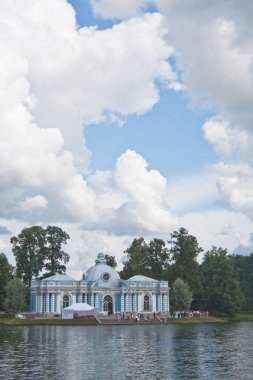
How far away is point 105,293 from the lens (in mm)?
100938

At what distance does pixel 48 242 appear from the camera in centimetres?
11031

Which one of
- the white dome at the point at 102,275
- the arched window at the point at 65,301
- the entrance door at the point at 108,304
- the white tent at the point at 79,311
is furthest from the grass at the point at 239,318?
the arched window at the point at 65,301

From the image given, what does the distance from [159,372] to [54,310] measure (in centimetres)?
7269

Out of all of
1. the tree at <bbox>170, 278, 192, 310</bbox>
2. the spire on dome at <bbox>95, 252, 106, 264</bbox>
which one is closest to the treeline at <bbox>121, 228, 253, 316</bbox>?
the tree at <bbox>170, 278, 192, 310</bbox>

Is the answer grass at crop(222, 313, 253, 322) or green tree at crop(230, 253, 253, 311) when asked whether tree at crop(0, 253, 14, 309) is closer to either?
grass at crop(222, 313, 253, 322)

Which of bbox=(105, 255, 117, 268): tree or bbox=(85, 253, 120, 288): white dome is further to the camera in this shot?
bbox=(105, 255, 117, 268): tree

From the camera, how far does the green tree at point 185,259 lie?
4158 inches

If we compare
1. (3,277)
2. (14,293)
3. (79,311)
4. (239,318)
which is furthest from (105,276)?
(239,318)

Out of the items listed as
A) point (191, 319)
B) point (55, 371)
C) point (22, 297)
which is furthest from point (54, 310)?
point (55, 371)

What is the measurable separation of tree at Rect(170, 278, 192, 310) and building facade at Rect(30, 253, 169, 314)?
4.09 meters

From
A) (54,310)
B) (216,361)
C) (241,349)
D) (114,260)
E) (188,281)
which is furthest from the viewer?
(114,260)

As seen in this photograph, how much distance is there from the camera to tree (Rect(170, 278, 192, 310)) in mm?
97688

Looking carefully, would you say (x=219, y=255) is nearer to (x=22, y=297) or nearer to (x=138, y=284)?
(x=138, y=284)

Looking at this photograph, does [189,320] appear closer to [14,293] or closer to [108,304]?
[108,304]
